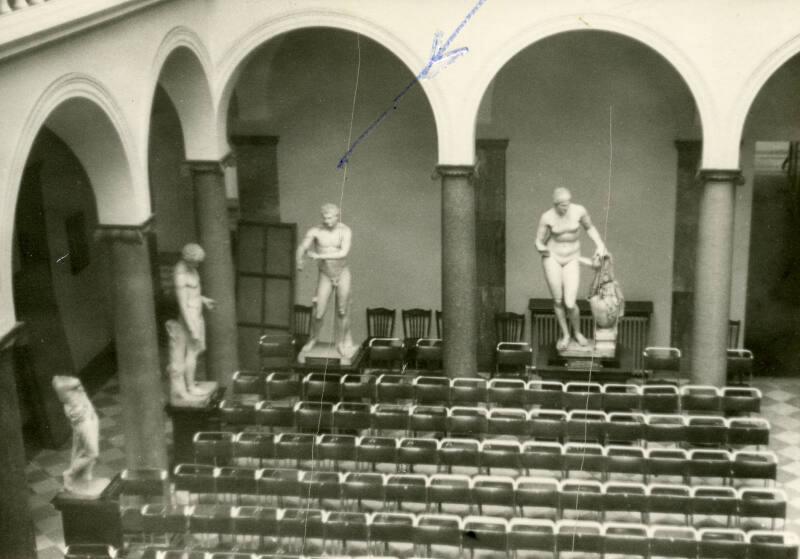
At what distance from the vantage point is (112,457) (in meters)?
16.0

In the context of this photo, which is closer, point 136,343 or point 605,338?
point 136,343

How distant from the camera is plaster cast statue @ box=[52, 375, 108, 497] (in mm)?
11547

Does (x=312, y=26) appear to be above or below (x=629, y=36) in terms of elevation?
above

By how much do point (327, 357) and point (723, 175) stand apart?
5891 millimetres

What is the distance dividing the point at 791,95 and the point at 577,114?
3.23 meters

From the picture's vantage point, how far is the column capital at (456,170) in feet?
49.8

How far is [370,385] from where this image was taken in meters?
15.4

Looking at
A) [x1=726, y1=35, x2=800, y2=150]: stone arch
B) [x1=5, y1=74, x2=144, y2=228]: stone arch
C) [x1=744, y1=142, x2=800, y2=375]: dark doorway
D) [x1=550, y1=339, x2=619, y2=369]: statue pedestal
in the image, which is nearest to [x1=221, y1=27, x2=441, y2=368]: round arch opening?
[x1=550, y1=339, x2=619, y2=369]: statue pedestal

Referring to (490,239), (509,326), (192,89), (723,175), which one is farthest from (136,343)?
(723,175)

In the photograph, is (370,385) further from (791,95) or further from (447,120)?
(791,95)

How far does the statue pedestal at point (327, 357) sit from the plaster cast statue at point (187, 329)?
1750mm

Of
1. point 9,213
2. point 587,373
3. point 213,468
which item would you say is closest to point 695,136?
point 587,373

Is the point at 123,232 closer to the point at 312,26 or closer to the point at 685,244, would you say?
the point at 312,26

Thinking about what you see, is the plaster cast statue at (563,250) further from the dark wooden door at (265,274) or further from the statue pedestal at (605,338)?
the dark wooden door at (265,274)
